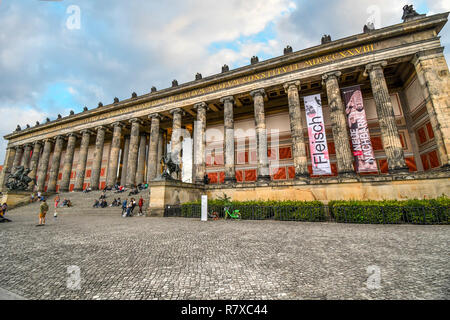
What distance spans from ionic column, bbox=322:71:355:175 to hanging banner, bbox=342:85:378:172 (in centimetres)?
48

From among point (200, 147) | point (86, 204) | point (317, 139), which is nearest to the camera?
point (317, 139)

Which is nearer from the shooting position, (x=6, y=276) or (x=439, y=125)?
(x=6, y=276)

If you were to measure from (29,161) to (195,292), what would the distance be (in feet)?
152

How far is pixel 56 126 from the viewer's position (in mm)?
30797

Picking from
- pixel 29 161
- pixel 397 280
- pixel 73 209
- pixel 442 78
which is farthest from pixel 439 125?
pixel 29 161

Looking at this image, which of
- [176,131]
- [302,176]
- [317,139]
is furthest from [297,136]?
[176,131]

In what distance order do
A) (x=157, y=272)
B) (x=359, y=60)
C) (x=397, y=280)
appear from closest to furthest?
(x=397, y=280) < (x=157, y=272) < (x=359, y=60)

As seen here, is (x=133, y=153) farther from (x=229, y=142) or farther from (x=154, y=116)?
(x=229, y=142)

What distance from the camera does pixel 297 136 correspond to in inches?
650

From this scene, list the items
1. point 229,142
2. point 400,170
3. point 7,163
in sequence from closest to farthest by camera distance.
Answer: point 400,170
point 229,142
point 7,163

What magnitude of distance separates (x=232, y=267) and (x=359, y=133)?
1520 centimetres

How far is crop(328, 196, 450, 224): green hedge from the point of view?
27.9 feet
